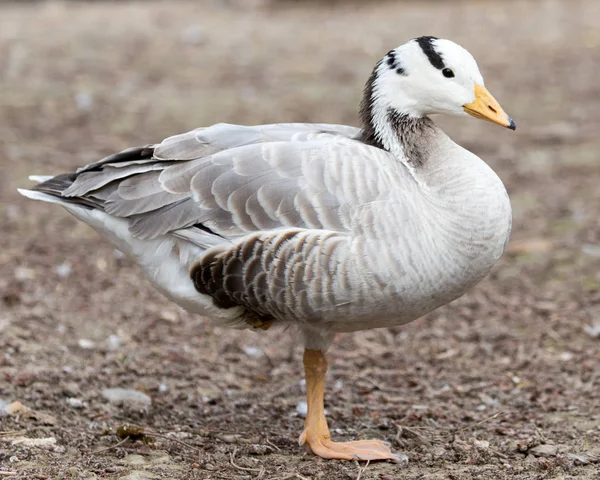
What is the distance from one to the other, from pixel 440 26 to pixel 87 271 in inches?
372

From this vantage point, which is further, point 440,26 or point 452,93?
point 440,26

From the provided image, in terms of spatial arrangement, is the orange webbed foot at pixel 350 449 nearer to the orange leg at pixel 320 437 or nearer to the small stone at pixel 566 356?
the orange leg at pixel 320 437

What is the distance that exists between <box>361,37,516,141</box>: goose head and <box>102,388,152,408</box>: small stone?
7.23ft

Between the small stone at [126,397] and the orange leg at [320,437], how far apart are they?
1.06 meters

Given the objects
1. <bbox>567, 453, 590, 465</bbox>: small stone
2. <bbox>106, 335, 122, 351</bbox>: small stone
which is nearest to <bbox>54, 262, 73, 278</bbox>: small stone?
<bbox>106, 335, 122, 351</bbox>: small stone

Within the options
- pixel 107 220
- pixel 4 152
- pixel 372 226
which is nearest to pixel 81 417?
pixel 107 220

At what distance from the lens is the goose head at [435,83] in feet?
14.4

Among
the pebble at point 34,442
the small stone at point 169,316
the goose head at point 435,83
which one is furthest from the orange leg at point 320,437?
the small stone at point 169,316

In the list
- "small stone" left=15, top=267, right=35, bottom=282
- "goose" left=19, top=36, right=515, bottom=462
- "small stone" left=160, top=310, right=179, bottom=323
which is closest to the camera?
"goose" left=19, top=36, right=515, bottom=462

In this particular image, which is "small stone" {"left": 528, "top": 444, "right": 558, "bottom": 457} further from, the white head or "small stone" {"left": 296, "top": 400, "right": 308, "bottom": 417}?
the white head

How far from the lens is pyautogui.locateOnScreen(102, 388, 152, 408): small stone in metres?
5.20

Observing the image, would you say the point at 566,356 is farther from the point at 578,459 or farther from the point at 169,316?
the point at 169,316

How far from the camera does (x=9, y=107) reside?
10344 mm

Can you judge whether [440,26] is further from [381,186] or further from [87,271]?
[381,186]
